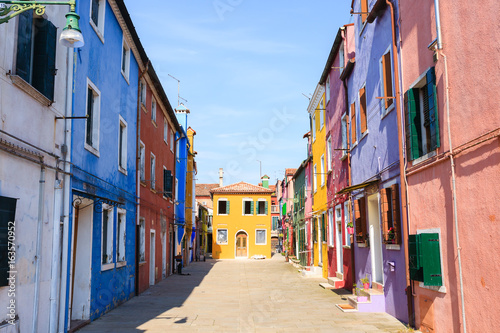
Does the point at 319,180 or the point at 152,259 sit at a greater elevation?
the point at 319,180

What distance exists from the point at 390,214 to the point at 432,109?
3328 mm

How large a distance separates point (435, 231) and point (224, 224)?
39940mm

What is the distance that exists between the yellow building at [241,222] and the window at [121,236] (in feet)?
109

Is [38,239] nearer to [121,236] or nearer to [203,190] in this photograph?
[121,236]

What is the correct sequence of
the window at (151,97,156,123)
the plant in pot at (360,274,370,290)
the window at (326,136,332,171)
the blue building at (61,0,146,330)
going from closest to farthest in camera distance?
the blue building at (61,0,146,330), the plant in pot at (360,274,370,290), the window at (151,97,156,123), the window at (326,136,332,171)

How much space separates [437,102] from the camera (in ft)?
26.5

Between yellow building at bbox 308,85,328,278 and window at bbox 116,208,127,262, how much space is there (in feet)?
33.2

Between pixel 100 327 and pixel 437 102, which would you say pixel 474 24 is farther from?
pixel 100 327

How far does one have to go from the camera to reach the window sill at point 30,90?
6.95 m

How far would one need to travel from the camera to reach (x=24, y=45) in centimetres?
737

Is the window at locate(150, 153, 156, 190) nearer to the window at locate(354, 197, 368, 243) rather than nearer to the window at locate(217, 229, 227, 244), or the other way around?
the window at locate(354, 197, 368, 243)

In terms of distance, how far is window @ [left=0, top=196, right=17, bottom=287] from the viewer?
6520mm

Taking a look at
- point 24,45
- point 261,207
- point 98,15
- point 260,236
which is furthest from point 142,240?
point 261,207

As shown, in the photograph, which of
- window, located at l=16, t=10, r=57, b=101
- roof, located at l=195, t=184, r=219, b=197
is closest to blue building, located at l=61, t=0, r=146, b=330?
window, located at l=16, t=10, r=57, b=101
